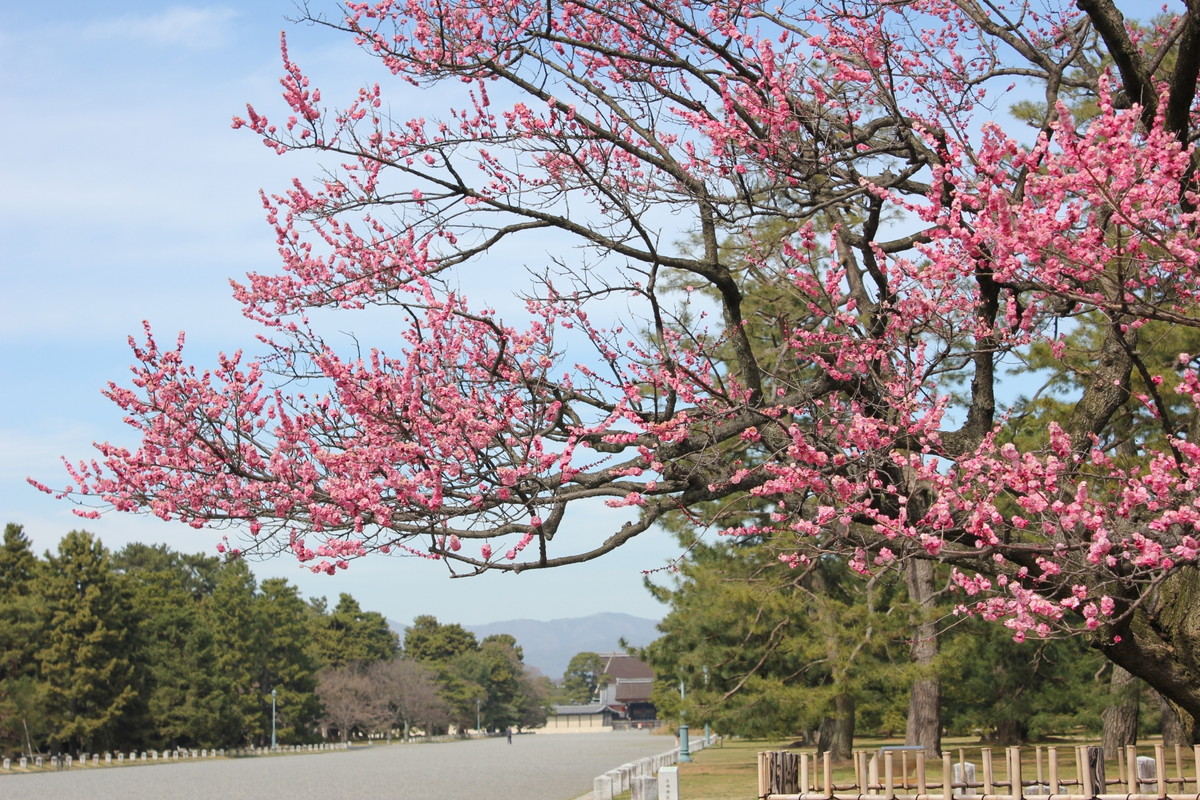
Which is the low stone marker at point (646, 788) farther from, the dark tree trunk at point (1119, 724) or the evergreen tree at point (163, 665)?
the evergreen tree at point (163, 665)

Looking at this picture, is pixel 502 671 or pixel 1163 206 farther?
pixel 502 671

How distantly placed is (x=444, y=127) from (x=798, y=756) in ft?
19.2

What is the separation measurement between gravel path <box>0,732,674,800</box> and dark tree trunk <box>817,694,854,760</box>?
4929 mm

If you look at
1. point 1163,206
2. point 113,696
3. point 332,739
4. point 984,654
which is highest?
point 1163,206

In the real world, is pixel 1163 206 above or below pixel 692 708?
above

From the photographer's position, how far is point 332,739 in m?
68.3

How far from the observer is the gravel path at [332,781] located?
21094 millimetres

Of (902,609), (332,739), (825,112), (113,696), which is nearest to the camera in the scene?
(825,112)

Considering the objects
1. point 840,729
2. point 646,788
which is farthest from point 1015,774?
point 840,729

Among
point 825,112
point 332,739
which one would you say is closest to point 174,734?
point 332,739

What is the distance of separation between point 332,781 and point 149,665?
69.1ft

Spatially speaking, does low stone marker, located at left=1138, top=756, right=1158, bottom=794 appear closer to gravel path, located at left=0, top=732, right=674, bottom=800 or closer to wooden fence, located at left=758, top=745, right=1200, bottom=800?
wooden fence, located at left=758, top=745, right=1200, bottom=800

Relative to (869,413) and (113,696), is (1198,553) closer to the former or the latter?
(869,413)

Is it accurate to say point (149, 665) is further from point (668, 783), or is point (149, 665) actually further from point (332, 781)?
point (668, 783)
